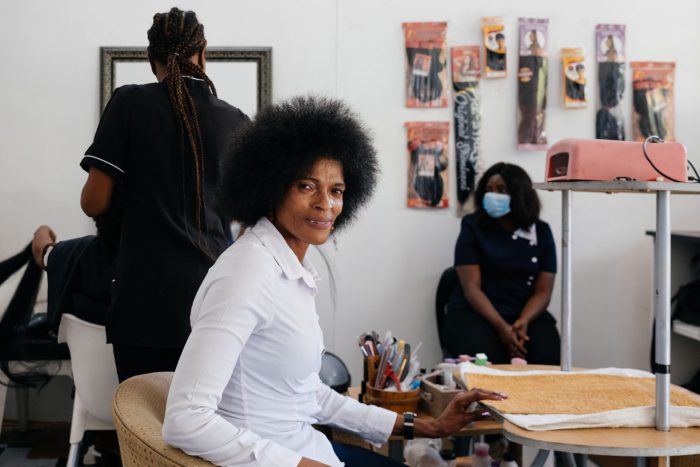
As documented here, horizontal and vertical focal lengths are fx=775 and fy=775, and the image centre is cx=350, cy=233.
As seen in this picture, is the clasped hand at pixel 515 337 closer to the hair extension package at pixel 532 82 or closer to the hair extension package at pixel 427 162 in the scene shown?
the hair extension package at pixel 427 162

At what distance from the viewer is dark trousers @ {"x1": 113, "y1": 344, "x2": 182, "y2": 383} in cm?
185

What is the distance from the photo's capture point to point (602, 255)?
12.1 feet

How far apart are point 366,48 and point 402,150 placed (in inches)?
19.6

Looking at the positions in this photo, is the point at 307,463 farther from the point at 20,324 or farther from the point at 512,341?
the point at 512,341

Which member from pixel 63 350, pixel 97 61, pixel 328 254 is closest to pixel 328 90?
pixel 328 254

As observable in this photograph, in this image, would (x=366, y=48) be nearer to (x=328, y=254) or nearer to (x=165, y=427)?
(x=328, y=254)

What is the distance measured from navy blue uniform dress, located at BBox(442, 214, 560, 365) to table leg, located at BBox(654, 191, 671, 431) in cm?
179

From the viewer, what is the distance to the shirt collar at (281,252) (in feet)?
4.51

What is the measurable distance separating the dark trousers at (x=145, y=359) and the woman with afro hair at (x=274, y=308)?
1.42 feet

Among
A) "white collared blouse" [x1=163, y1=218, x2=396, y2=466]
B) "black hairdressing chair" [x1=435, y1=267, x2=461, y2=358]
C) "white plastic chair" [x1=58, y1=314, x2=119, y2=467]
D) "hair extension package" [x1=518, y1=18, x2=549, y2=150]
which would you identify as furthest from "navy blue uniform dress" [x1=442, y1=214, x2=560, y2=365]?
"white collared blouse" [x1=163, y1=218, x2=396, y2=466]

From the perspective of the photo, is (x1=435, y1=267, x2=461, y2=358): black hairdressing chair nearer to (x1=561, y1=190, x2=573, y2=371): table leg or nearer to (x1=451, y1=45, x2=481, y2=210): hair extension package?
(x1=451, y1=45, x2=481, y2=210): hair extension package

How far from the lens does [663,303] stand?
147cm

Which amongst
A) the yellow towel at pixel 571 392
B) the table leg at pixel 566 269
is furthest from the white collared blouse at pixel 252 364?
the table leg at pixel 566 269

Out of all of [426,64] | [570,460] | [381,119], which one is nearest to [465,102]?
[426,64]
